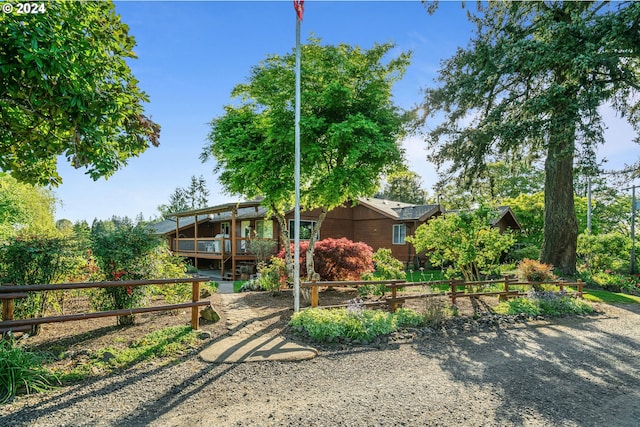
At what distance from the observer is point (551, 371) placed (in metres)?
5.16

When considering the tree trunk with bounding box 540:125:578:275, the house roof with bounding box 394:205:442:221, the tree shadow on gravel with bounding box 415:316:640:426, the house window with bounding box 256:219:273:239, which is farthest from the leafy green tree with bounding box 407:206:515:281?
the house window with bounding box 256:219:273:239

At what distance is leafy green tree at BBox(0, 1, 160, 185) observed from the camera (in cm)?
362

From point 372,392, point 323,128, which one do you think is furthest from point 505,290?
point 372,392

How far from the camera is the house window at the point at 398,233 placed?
21.8 metres

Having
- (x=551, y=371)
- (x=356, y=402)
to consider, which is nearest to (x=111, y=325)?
(x=356, y=402)

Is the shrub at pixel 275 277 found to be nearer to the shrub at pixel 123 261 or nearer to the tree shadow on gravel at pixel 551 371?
the shrub at pixel 123 261

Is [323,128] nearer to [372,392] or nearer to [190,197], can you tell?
[372,392]

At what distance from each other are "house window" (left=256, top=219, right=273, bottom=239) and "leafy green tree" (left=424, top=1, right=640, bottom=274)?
10.4 m

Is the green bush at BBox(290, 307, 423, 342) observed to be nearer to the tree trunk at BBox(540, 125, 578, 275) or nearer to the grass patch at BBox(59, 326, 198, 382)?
the grass patch at BBox(59, 326, 198, 382)

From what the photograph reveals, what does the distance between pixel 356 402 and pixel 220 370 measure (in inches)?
79.2

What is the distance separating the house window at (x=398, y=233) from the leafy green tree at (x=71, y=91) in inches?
710

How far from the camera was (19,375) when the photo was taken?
13.3 feet

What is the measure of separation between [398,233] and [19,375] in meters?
19.9

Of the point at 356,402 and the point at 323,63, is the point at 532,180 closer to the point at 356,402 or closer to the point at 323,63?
the point at 323,63
